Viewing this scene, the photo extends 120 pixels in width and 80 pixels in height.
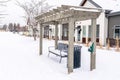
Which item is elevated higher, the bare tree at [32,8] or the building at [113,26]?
the bare tree at [32,8]

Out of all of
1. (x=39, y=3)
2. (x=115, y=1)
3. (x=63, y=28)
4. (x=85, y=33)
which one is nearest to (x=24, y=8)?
(x=39, y=3)

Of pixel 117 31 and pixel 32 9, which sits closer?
pixel 117 31

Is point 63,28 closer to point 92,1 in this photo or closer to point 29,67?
point 92,1

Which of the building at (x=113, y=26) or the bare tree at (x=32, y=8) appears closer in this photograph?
the building at (x=113, y=26)

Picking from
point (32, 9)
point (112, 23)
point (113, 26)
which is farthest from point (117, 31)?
point (32, 9)

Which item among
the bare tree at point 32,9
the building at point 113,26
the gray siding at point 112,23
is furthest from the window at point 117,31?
the bare tree at point 32,9

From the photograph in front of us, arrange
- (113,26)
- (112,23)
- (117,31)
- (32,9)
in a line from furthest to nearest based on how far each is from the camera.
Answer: (32,9) → (112,23) → (113,26) → (117,31)


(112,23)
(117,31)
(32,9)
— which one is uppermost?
(32,9)

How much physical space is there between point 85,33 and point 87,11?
1751cm

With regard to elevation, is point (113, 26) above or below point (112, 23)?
below

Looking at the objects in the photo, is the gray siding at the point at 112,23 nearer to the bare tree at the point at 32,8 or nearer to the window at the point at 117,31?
the window at the point at 117,31

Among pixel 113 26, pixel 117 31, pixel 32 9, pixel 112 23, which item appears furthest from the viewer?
pixel 32 9

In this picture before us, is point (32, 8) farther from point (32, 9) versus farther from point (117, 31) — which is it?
point (117, 31)

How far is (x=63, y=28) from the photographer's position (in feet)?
114
